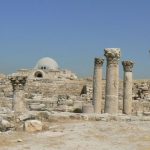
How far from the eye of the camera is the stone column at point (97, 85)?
2423 centimetres

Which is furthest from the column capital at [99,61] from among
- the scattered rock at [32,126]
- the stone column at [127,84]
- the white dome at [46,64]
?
the white dome at [46,64]

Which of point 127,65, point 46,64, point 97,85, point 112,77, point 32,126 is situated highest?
point 46,64

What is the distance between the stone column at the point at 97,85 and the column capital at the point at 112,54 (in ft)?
14.2

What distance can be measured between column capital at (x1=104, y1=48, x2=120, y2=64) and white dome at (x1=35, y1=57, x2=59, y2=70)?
39.2 meters

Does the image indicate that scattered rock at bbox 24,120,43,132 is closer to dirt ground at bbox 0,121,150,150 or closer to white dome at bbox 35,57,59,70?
dirt ground at bbox 0,121,150,150

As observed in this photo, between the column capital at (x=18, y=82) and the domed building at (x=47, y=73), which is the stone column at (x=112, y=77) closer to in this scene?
the column capital at (x=18, y=82)

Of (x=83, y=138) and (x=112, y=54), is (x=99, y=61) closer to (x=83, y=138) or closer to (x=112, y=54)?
(x=112, y=54)

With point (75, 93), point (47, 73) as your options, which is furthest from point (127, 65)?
point (47, 73)

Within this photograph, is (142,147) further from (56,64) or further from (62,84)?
(56,64)

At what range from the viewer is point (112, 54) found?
20.2 m

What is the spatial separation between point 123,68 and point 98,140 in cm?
1346

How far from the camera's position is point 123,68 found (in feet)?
82.4

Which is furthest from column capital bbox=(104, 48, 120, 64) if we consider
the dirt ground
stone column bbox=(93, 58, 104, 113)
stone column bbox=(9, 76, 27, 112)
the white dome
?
the white dome

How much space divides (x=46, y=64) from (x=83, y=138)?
48959 mm
